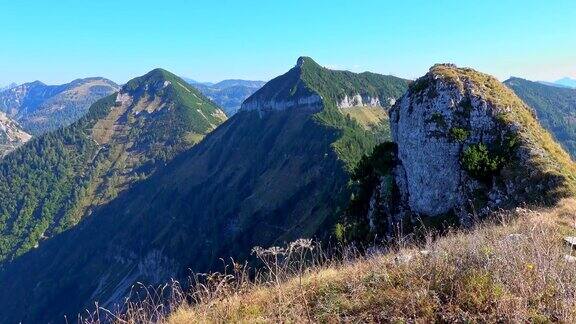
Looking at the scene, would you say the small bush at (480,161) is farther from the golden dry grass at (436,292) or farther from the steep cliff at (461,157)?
the golden dry grass at (436,292)

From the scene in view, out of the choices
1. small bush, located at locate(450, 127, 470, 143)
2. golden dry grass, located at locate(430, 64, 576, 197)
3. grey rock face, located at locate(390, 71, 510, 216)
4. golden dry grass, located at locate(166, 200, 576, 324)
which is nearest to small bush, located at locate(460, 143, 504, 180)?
grey rock face, located at locate(390, 71, 510, 216)

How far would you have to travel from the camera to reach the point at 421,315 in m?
6.64

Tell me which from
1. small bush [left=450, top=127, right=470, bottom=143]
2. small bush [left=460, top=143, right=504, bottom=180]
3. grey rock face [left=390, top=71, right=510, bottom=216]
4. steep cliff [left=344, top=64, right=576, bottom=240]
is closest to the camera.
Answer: steep cliff [left=344, top=64, right=576, bottom=240]

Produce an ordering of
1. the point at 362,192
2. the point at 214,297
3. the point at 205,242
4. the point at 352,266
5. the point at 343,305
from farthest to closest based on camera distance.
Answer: the point at 205,242 < the point at 362,192 < the point at 352,266 < the point at 214,297 < the point at 343,305

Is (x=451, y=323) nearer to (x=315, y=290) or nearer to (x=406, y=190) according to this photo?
(x=315, y=290)

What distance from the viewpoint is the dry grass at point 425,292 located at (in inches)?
253

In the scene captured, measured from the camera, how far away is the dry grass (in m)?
6.44

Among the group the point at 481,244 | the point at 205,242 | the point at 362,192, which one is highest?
the point at 481,244

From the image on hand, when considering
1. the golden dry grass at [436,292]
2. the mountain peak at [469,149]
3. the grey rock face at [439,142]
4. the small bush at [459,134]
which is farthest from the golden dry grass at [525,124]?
the golden dry grass at [436,292]

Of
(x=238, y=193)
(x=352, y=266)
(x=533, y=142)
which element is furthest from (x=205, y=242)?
(x=352, y=266)

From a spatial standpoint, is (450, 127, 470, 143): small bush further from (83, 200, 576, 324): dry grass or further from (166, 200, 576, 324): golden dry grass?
(166, 200, 576, 324): golden dry grass

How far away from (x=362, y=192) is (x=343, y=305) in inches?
1076

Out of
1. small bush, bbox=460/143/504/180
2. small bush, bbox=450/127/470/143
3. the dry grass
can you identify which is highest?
A: small bush, bbox=450/127/470/143

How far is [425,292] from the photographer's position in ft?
22.5
